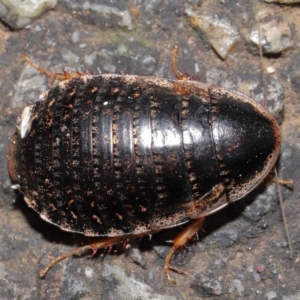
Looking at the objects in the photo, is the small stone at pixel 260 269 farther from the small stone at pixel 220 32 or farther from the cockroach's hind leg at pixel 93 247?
the small stone at pixel 220 32

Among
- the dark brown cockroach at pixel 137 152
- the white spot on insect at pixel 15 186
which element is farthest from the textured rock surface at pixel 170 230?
the dark brown cockroach at pixel 137 152

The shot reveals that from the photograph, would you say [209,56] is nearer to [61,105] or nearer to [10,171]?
[61,105]

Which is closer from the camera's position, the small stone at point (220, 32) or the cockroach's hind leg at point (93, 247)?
the cockroach's hind leg at point (93, 247)

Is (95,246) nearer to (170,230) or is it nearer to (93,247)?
(93,247)

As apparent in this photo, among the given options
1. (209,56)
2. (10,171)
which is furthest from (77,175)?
(209,56)

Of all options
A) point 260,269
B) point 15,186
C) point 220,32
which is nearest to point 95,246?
point 15,186

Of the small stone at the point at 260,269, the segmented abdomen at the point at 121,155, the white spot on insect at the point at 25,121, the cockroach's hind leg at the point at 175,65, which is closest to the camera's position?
the segmented abdomen at the point at 121,155

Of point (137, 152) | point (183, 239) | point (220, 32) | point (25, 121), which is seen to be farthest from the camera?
point (220, 32)

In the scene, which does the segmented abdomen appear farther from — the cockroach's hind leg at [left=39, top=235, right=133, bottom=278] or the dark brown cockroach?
the cockroach's hind leg at [left=39, top=235, right=133, bottom=278]
